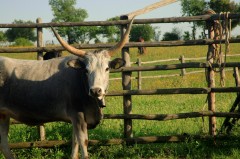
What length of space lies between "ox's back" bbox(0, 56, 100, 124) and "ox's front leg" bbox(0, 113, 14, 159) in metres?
0.36

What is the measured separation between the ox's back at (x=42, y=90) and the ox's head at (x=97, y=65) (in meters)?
0.29

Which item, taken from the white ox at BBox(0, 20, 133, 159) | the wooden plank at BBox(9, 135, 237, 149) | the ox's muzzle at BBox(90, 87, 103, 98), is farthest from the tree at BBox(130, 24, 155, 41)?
the ox's muzzle at BBox(90, 87, 103, 98)

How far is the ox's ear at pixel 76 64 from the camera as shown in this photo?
6074 millimetres

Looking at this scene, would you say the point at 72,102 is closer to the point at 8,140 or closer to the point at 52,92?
the point at 52,92

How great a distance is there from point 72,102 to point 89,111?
299 mm

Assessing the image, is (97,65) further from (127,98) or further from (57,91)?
(127,98)

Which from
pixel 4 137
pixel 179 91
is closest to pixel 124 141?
pixel 179 91

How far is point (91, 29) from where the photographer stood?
101750 millimetres

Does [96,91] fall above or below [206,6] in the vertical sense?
below

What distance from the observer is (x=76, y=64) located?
6.10 m

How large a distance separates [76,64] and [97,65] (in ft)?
1.32

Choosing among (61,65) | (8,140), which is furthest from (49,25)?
(8,140)

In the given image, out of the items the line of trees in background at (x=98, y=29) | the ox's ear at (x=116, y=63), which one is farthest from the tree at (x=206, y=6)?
the ox's ear at (x=116, y=63)

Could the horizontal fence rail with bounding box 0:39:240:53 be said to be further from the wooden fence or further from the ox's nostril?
the ox's nostril
